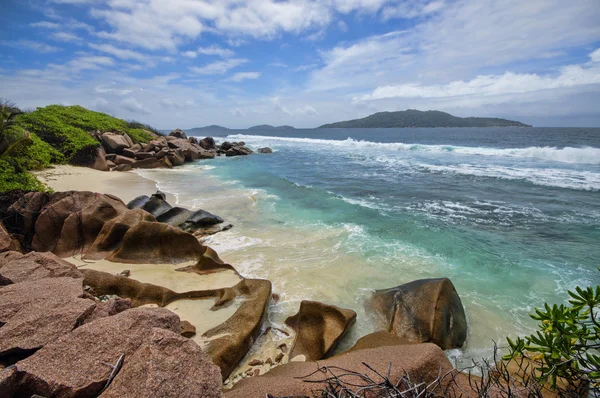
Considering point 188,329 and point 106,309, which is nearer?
point 106,309

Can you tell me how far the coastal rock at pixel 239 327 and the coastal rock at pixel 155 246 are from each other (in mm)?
1824

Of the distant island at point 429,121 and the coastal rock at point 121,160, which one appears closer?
the coastal rock at point 121,160

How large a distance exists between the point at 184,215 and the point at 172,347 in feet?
26.4

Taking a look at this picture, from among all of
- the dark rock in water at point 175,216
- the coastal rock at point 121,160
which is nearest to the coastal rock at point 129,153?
the coastal rock at point 121,160

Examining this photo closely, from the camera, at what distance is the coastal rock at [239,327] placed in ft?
13.1

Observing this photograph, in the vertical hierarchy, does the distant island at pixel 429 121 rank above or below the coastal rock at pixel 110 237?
above

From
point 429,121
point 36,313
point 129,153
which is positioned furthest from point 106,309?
point 429,121

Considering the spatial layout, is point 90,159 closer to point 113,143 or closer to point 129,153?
point 129,153

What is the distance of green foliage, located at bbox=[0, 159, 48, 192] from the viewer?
9023 millimetres

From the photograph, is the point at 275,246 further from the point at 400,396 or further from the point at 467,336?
the point at 400,396

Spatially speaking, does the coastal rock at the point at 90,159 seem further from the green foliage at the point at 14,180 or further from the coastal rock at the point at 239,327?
the coastal rock at the point at 239,327

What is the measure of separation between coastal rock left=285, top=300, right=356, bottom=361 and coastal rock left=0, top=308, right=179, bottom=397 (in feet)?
7.79

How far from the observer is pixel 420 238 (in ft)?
30.9

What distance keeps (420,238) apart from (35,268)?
9.47m
